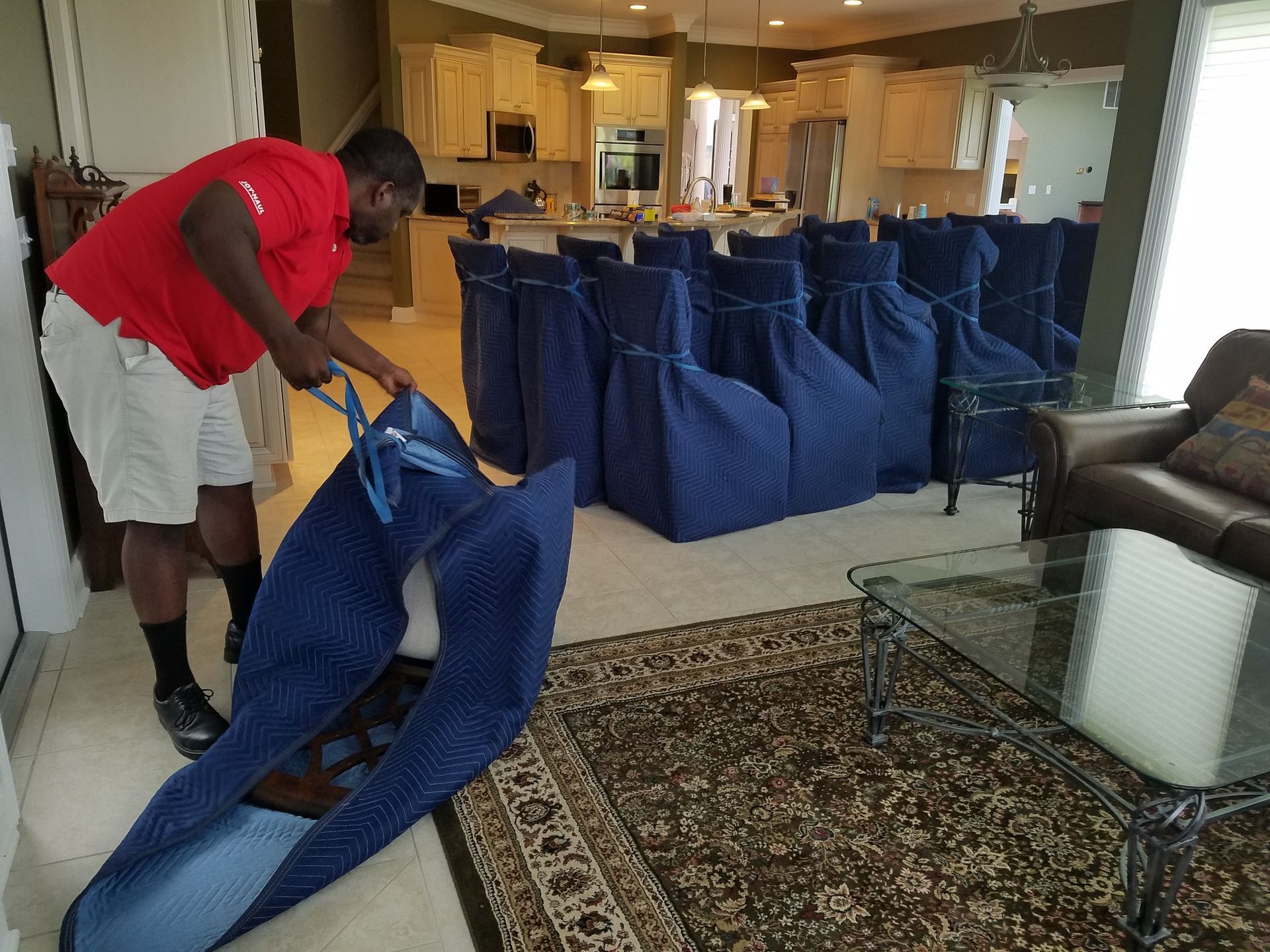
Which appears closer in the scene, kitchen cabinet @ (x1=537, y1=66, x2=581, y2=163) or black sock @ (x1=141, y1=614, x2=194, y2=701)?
black sock @ (x1=141, y1=614, x2=194, y2=701)

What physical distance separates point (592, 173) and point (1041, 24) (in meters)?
4.15

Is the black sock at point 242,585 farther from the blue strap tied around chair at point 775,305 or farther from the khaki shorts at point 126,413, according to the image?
the blue strap tied around chair at point 775,305

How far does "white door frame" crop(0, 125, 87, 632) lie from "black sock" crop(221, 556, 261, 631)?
0.53 metres

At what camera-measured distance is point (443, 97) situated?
739 centimetres

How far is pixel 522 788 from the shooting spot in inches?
72.9

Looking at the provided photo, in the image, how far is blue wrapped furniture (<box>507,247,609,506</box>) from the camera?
3.43 m

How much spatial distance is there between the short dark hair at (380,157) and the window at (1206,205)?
2.50 metres

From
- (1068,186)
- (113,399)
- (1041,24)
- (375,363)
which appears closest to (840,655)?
(375,363)

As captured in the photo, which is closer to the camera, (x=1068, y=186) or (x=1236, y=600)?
(x=1236, y=600)

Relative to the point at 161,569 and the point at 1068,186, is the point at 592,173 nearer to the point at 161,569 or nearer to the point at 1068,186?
the point at 1068,186

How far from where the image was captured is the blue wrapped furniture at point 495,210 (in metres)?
4.87

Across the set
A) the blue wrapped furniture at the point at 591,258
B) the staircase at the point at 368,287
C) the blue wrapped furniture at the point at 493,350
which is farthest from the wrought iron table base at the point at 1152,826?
the staircase at the point at 368,287

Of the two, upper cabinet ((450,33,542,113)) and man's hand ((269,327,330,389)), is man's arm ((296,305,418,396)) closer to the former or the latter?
man's hand ((269,327,330,389))

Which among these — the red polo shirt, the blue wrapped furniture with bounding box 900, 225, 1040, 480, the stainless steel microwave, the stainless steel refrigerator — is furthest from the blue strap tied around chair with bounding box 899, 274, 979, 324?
the stainless steel refrigerator
